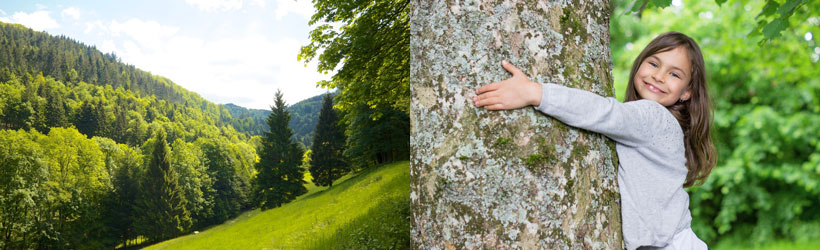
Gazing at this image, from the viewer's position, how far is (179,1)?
4934 cm

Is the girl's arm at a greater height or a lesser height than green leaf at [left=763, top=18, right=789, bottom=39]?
lesser

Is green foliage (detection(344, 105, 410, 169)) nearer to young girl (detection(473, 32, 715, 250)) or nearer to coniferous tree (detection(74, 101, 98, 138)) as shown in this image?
coniferous tree (detection(74, 101, 98, 138))

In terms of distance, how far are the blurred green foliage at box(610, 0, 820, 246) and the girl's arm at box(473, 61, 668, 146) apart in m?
6.67

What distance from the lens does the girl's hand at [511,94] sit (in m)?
1.28

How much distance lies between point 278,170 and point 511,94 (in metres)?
36.6

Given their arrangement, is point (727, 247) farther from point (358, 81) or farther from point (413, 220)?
point (413, 220)

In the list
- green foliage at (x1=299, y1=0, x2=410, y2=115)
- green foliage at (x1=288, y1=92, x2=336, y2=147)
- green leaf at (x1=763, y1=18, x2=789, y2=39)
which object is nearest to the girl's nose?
green leaf at (x1=763, y1=18, x2=789, y2=39)

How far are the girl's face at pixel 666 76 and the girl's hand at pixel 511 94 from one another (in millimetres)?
769

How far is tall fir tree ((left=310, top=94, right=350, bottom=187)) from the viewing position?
113 feet

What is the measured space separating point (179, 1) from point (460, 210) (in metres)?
57.2

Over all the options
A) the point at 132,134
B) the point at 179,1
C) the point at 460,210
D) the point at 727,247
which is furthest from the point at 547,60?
the point at 179,1

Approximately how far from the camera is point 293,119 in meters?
84.2

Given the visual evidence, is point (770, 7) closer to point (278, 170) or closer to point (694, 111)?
point (694, 111)

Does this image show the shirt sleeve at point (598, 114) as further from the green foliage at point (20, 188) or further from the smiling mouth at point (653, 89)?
the green foliage at point (20, 188)
